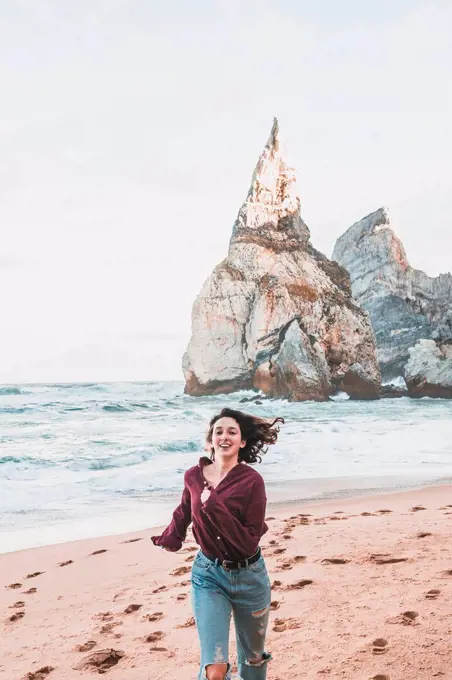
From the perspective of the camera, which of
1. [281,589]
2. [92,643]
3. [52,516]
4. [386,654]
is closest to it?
[386,654]

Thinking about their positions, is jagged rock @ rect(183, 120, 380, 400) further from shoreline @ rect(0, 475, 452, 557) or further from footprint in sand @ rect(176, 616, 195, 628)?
footprint in sand @ rect(176, 616, 195, 628)

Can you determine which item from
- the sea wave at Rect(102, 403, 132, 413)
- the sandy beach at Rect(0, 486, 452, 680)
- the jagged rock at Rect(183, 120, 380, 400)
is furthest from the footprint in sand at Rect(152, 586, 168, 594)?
the jagged rock at Rect(183, 120, 380, 400)

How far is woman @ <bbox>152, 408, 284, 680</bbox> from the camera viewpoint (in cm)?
248

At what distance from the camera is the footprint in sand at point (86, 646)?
148 inches

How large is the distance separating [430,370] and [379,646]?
51923 mm

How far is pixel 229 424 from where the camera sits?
290 cm

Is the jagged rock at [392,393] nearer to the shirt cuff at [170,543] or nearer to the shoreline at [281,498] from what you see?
the shoreline at [281,498]

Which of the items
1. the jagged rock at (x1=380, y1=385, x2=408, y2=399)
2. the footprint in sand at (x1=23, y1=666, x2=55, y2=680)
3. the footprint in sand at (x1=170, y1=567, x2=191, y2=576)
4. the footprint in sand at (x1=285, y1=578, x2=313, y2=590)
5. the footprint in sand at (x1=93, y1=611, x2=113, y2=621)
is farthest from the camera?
the jagged rock at (x1=380, y1=385, x2=408, y2=399)

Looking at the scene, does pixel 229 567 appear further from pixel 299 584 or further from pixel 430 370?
pixel 430 370

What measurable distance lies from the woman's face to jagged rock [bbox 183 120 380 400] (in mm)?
42104

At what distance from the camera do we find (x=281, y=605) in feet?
13.5

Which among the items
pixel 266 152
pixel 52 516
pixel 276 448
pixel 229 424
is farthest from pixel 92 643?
pixel 266 152

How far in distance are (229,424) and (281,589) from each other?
225 centimetres

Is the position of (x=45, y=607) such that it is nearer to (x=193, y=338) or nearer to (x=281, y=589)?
(x=281, y=589)
